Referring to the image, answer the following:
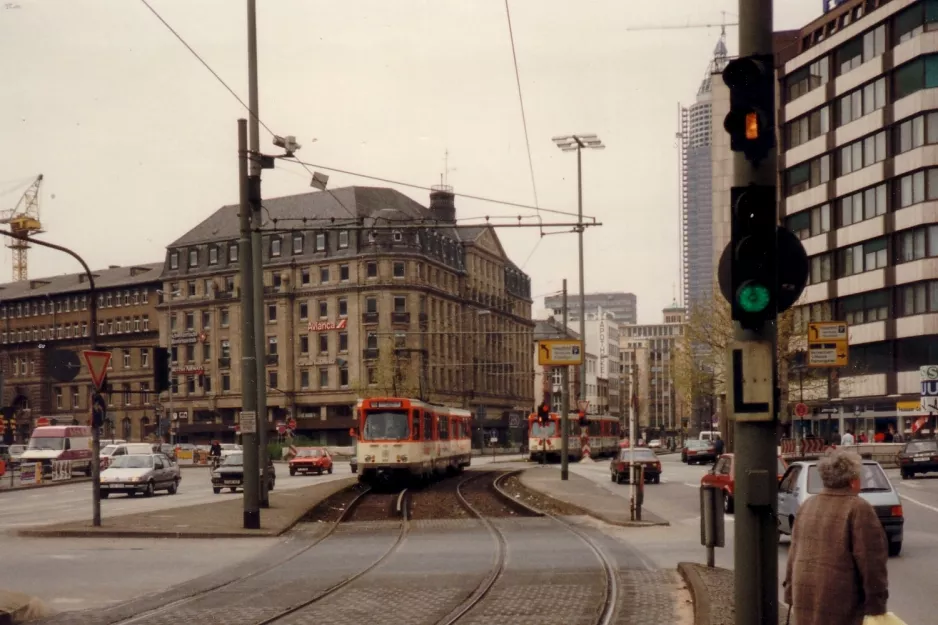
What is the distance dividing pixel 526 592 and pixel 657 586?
5.46 feet

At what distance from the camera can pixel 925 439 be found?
46375mm

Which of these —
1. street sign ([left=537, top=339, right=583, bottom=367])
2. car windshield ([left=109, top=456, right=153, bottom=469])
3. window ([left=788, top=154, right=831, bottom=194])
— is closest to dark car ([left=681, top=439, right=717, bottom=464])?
window ([left=788, top=154, right=831, bottom=194])

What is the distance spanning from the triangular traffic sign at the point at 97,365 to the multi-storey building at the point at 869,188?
4969cm

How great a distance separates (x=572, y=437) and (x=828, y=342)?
34.2m

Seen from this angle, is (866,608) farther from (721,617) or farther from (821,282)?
(821,282)

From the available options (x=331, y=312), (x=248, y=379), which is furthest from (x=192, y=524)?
(x=331, y=312)

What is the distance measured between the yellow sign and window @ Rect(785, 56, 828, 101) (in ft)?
108

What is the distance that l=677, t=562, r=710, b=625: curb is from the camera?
12.0 meters

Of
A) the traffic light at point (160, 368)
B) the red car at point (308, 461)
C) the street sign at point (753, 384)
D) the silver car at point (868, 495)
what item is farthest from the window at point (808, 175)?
the street sign at point (753, 384)

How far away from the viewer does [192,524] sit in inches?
1025

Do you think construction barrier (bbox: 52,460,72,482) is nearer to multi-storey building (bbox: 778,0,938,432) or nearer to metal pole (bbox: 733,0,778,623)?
multi-storey building (bbox: 778,0,938,432)

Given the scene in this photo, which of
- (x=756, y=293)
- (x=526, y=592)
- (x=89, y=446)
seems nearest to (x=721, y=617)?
(x=526, y=592)

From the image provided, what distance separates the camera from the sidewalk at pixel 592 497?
2712cm

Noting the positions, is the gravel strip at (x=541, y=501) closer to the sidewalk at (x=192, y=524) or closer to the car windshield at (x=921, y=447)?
the sidewalk at (x=192, y=524)
